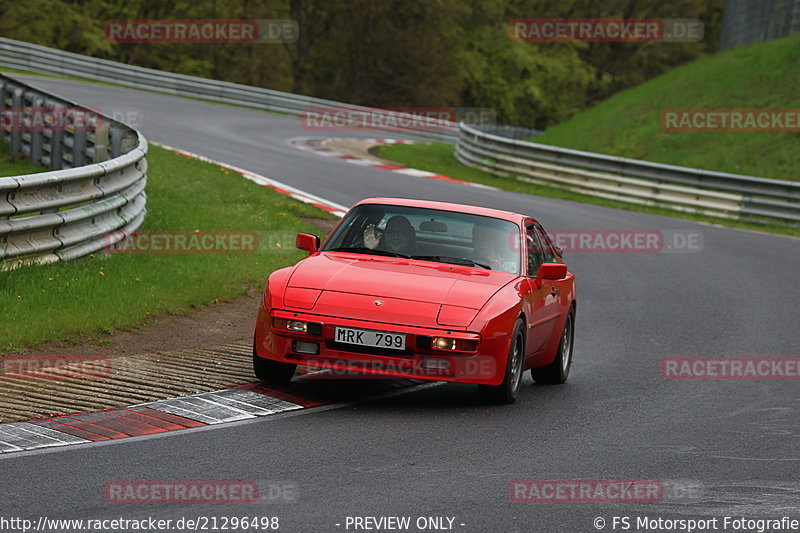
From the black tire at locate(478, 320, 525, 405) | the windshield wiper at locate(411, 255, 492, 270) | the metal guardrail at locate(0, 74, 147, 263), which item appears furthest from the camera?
the metal guardrail at locate(0, 74, 147, 263)

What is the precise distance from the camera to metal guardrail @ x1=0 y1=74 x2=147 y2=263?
1065 cm

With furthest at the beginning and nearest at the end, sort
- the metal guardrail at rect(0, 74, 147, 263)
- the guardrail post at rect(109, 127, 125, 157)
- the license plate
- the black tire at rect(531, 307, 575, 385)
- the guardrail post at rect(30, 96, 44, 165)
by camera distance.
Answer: the guardrail post at rect(30, 96, 44, 165) < the guardrail post at rect(109, 127, 125, 157) < the metal guardrail at rect(0, 74, 147, 263) < the black tire at rect(531, 307, 575, 385) < the license plate

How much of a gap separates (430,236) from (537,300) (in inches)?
37.4

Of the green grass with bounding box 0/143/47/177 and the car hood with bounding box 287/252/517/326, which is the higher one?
the car hood with bounding box 287/252/517/326

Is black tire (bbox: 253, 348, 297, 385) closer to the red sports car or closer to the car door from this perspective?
the red sports car

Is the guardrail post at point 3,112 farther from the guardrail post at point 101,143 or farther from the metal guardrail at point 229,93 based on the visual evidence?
the metal guardrail at point 229,93

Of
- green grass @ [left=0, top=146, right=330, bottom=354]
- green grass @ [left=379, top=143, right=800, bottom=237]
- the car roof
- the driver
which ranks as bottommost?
green grass @ [left=379, top=143, right=800, bottom=237]

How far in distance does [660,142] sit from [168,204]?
1749 cm

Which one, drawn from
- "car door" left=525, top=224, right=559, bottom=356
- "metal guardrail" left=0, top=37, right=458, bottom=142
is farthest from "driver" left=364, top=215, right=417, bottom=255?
"metal guardrail" left=0, top=37, right=458, bottom=142

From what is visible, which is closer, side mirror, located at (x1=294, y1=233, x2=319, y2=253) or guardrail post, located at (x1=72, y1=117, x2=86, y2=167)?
side mirror, located at (x1=294, y1=233, x2=319, y2=253)

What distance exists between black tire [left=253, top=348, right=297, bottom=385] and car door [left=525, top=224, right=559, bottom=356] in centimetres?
174

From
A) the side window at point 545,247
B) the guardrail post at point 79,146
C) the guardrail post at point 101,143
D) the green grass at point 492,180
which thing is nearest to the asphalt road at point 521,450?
the side window at point 545,247

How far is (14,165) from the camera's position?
1836 cm

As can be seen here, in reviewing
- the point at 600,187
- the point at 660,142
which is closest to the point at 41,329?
the point at 600,187
